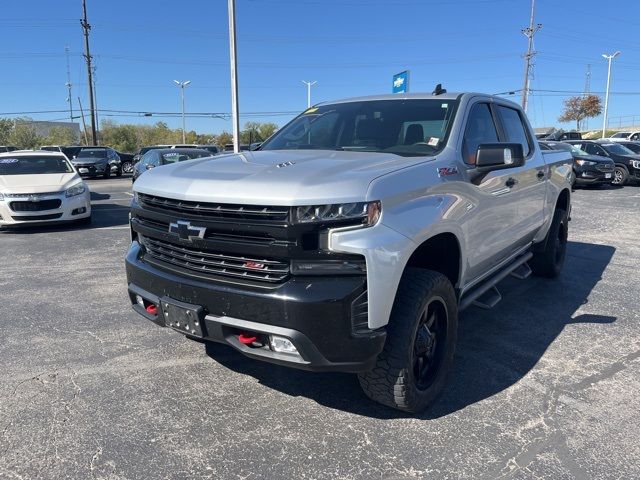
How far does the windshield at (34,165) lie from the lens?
10.6 m

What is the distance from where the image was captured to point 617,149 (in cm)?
1970

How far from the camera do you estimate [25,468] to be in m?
2.60

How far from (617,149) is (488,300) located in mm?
18862

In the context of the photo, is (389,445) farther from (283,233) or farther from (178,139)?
(178,139)

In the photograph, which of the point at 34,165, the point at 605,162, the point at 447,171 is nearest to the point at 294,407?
the point at 447,171

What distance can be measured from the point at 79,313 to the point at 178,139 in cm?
8732

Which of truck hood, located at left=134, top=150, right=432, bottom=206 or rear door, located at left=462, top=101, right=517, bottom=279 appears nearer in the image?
truck hood, located at left=134, top=150, right=432, bottom=206

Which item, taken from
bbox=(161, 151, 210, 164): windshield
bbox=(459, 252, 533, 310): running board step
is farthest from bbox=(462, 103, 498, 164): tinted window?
bbox=(161, 151, 210, 164): windshield

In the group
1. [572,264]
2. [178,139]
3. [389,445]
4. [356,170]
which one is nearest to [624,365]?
[389,445]

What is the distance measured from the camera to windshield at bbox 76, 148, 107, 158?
85.0 ft

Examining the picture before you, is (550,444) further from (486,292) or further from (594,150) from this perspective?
(594,150)

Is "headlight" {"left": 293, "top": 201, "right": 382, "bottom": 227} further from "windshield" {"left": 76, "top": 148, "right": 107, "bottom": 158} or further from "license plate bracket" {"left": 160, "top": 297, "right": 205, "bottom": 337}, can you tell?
"windshield" {"left": 76, "top": 148, "right": 107, "bottom": 158}

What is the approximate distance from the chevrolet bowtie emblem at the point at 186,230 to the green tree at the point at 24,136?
81059 millimetres

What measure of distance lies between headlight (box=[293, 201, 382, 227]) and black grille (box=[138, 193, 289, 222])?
79 millimetres
